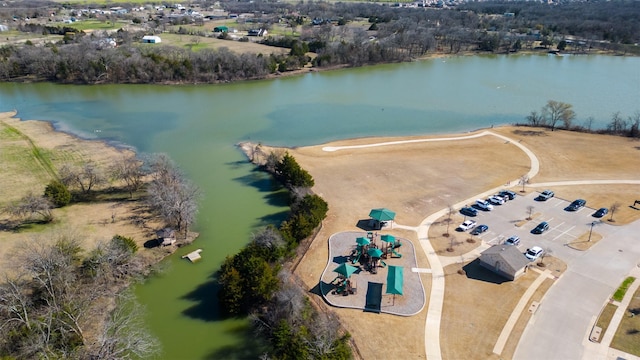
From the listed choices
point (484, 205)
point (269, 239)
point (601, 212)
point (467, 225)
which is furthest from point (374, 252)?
point (601, 212)

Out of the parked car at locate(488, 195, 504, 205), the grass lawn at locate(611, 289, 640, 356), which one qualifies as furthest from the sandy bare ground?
the grass lawn at locate(611, 289, 640, 356)

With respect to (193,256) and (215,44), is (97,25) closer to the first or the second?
(215,44)

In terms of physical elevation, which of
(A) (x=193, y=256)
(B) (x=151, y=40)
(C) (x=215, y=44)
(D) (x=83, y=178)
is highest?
(B) (x=151, y=40)

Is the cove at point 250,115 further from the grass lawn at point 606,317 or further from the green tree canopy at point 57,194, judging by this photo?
the grass lawn at point 606,317

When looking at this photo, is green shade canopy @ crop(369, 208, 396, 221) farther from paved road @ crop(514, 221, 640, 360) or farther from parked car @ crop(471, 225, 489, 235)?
paved road @ crop(514, 221, 640, 360)

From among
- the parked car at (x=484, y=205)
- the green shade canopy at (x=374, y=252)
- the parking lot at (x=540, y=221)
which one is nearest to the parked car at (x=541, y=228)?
the parking lot at (x=540, y=221)

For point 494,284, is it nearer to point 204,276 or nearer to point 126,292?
point 204,276
